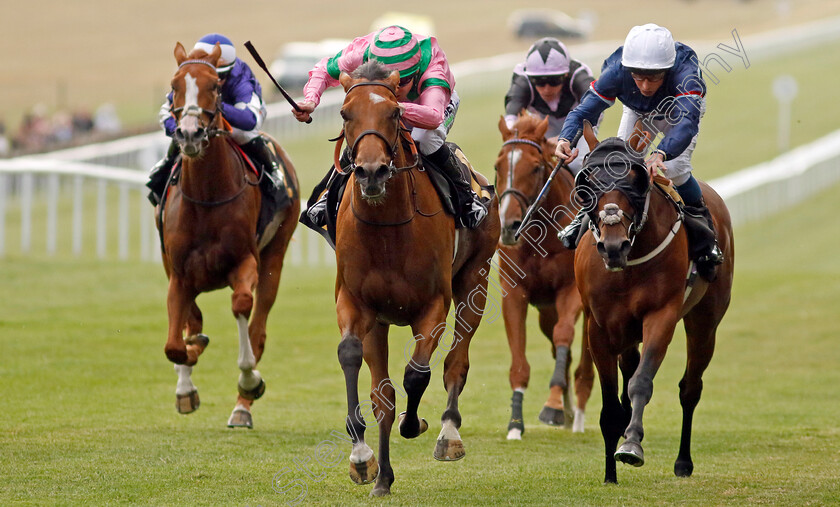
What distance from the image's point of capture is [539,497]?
273 inches

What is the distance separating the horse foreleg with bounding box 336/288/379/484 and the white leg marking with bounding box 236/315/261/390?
2.33 meters

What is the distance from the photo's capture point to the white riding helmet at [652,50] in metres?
7.45

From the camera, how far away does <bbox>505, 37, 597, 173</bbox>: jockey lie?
35.0 feet

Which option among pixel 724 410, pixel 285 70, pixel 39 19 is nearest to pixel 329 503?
pixel 724 410

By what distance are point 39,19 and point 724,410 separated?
6316 cm

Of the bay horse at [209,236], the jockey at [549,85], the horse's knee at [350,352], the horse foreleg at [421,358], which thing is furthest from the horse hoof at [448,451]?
the jockey at [549,85]

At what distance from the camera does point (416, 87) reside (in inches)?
295

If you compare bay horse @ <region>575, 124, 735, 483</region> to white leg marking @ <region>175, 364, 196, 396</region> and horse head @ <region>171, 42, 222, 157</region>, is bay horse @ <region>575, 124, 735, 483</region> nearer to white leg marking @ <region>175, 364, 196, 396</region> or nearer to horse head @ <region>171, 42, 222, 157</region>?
horse head @ <region>171, 42, 222, 157</region>

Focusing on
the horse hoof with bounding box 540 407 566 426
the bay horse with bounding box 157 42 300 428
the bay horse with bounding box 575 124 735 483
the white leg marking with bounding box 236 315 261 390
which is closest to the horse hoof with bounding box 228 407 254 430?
the bay horse with bounding box 157 42 300 428

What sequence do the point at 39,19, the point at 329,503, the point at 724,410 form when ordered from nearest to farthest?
1. the point at 329,503
2. the point at 724,410
3. the point at 39,19

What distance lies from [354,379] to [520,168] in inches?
138

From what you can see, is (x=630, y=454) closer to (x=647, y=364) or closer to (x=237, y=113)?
(x=647, y=364)

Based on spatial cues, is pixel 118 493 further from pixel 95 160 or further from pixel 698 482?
pixel 95 160

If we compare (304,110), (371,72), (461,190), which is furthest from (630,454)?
(304,110)
